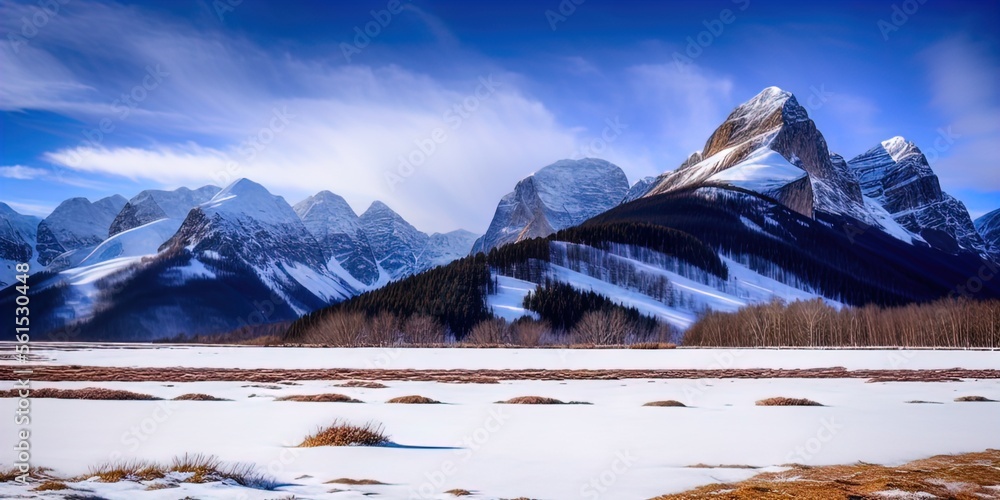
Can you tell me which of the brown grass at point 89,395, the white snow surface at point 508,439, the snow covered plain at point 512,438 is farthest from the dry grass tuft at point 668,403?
the brown grass at point 89,395

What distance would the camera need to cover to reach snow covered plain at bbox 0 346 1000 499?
1625 cm

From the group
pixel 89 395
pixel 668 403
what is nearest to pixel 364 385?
pixel 89 395

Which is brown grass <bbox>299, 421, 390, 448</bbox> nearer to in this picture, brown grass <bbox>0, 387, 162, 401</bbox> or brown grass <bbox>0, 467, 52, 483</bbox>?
brown grass <bbox>0, 467, 52, 483</bbox>

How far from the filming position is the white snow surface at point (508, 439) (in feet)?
53.1

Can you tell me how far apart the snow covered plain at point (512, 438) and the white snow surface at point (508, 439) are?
7 centimetres

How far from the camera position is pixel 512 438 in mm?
23875

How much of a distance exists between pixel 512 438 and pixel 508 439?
28 cm

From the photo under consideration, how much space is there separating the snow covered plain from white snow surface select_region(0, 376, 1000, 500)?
0.07 meters

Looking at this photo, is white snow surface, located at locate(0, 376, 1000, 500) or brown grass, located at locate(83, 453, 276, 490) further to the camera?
white snow surface, located at locate(0, 376, 1000, 500)

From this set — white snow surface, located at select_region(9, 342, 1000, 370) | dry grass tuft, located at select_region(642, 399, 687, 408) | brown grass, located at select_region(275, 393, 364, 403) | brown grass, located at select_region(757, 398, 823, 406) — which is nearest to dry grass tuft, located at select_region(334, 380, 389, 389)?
brown grass, located at select_region(275, 393, 364, 403)

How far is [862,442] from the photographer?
2336 centimetres

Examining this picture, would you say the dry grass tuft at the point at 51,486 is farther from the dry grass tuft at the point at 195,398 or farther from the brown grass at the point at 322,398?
the dry grass tuft at the point at 195,398

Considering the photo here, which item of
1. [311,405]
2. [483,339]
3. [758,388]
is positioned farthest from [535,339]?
[311,405]

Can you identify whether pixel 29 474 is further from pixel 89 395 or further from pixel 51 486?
pixel 89 395
